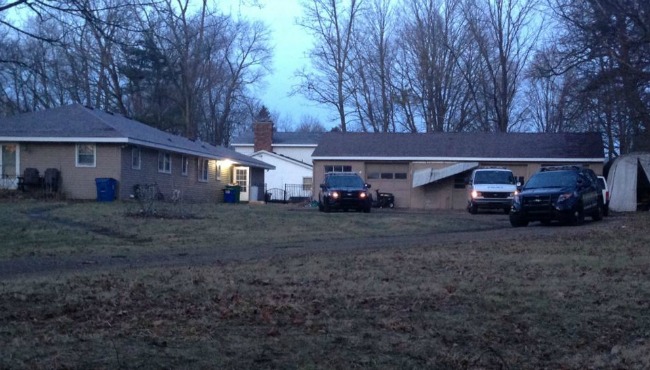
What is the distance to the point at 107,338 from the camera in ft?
22.6

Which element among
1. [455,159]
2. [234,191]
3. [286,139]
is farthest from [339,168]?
[286,139]

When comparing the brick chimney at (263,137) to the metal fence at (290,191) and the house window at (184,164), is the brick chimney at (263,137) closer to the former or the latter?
the metal fence at (290,191)

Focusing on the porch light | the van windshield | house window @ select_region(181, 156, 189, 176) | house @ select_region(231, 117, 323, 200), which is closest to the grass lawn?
the van windshield

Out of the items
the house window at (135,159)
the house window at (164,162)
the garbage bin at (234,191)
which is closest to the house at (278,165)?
the garbage bin at (234,191)

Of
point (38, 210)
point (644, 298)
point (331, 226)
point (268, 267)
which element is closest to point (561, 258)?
point (644, 298)

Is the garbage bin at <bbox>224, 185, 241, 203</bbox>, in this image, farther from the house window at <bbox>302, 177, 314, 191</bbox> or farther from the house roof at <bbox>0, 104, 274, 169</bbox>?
the house window at <bbox>302, 177, 314, 191</bbox>

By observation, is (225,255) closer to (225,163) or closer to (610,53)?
(610,53)

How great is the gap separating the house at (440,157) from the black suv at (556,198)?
17.4m

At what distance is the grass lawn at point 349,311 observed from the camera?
6535 mm

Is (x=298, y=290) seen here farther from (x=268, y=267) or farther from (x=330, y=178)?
(x=330, y=178)

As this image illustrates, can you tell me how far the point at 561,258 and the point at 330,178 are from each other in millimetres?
20125

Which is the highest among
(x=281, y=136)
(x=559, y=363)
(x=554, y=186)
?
(x=281, y=136)

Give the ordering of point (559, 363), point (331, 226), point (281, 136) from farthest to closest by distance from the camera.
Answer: point (281, 136) → point (331, 226) → point (559, 363)

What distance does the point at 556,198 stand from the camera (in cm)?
2283
